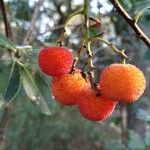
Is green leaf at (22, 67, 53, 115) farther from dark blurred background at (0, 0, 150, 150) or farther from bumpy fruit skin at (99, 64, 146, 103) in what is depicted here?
dark blurred background at (0, 0, 150, 150)

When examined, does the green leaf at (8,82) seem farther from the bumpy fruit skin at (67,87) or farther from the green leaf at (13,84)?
the bumpy fruit skin at (67,87)

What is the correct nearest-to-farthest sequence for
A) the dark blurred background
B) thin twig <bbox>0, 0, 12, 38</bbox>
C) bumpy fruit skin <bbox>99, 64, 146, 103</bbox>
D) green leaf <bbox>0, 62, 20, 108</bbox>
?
bumpy fruit skin <bbox>99, 64, 146, 103</bbox> < green leaf <bbox>0, 62, 20, 108</bbox> < thin twig <bbox>0, 0, 12, 38</bbox> < the dark blurred background

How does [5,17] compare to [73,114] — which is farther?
[73,114]

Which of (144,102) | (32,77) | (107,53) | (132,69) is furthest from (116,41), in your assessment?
(132,69)

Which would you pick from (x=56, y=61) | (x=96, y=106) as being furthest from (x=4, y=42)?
(x=96, y=106)

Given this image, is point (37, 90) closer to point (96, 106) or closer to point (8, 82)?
point (8, 82)

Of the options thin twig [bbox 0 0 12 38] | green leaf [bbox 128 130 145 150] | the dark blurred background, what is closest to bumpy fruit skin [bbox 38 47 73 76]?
thin twig [bbox 0 0 12 38]
